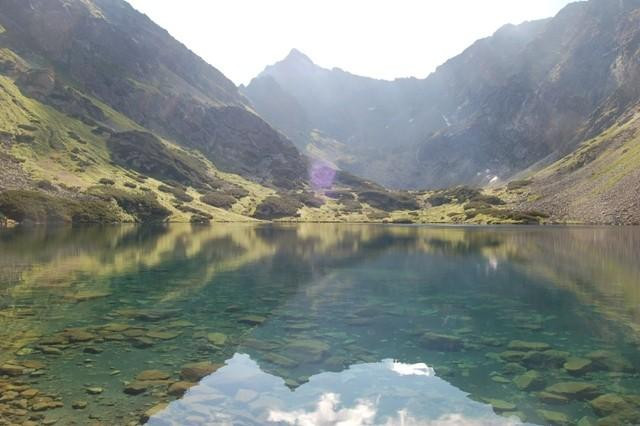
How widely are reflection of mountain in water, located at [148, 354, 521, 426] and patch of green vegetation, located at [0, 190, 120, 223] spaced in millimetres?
128200

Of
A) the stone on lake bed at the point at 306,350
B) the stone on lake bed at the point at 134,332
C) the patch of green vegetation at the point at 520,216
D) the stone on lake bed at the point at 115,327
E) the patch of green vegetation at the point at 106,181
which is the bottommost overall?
the stone on lake bed at the point at 306,350

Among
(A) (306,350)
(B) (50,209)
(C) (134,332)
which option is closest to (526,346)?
(A) (306,350)

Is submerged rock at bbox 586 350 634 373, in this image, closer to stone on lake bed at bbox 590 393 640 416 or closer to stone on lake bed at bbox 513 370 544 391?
stone on lake bed at bbox 513 370 544 391

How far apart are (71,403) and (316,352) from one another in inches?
429

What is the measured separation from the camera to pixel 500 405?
17203 mm

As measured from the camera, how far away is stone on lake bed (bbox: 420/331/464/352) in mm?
24312

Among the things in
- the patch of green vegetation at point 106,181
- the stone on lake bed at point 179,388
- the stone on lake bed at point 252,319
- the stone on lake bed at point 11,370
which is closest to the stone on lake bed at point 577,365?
the stone on lake bed at point 179,388

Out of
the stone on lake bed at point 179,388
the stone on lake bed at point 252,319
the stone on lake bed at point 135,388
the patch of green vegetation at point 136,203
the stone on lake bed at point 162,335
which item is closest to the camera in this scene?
the stone on lake bed at point 135,388

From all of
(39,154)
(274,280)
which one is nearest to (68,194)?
(39,154)

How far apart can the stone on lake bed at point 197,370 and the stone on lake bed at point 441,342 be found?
35.8ft

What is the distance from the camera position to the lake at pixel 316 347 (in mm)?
16484

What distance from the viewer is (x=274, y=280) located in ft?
153

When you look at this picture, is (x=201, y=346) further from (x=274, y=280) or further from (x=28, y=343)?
(x=274, y=280)

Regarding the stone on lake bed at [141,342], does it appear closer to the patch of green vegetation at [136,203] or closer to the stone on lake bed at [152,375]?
the stone on lake bed at [152,375]
